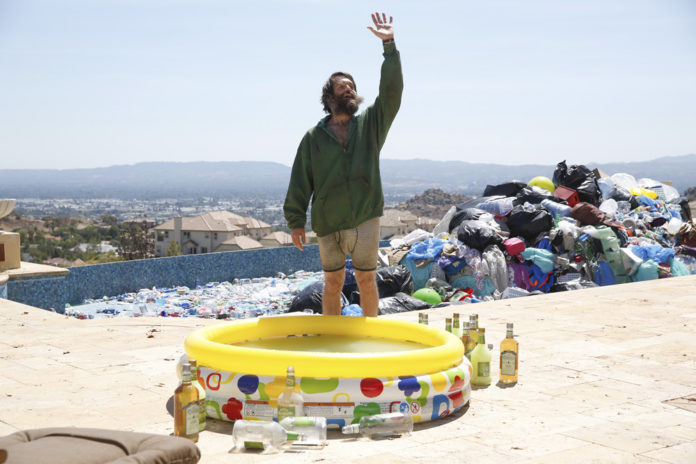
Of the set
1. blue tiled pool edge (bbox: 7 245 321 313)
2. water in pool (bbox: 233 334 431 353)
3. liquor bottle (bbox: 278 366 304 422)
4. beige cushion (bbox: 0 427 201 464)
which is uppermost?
beige cushion (bbox: 0 427 201 464)

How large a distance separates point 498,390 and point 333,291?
1211 mm

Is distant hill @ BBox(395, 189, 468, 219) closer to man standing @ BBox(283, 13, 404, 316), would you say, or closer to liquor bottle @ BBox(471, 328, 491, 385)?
man standing @ BBox(283, 13, 404, 316)

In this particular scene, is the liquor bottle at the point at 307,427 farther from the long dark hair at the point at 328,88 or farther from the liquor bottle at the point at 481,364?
the long dark hair at the point at 328,88

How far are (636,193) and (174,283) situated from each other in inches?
334

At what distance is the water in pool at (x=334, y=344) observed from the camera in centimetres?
400

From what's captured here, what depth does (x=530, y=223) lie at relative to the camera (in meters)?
10.2

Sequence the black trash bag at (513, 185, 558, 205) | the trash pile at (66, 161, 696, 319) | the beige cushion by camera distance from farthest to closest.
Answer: the black trash bag at (513, 185, 558, 205)
the trash pile at (66, 161, 696, 319)
the beige cushion

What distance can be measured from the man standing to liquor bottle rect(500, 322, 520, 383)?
91cm

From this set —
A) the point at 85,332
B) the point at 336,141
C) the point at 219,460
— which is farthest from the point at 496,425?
the point at 85,332

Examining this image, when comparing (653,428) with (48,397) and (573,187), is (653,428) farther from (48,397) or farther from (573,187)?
(573,187)

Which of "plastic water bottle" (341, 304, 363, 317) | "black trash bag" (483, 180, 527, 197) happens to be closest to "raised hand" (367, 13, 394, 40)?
"plastic water bottle" (341, 304, 363, 317)

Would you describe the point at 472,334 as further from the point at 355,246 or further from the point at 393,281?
the point at 393,281

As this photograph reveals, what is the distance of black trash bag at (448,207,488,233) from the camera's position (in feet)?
34.9

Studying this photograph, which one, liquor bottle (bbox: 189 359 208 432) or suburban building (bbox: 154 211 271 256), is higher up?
liquor bottle (bbox: 189 359 208 432)
